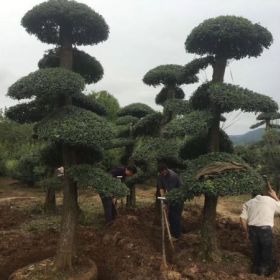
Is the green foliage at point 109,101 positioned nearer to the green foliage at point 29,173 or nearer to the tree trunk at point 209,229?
the green foliage at point 29,173

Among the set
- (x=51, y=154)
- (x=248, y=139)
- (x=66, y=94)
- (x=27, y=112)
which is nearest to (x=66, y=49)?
(x=66, y=94)

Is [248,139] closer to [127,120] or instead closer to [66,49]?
[127,120]

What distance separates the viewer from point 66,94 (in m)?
7.39

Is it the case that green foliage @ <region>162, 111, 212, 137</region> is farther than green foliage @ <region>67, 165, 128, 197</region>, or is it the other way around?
green foliage @ <region>162, 111, 212, 137</region>

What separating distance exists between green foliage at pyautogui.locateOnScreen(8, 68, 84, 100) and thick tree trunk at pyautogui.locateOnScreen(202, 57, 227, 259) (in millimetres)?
2970

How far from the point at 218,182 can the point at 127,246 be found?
2.75 meters

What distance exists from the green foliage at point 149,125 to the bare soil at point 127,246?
2.44 meters

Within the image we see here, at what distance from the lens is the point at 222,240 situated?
32.0 ft

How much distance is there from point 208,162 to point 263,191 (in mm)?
1188

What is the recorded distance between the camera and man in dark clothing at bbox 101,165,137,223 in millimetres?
11055

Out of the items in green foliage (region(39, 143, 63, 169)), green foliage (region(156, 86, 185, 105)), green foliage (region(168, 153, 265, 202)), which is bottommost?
green foliage (region(168, 153, 265, 202))

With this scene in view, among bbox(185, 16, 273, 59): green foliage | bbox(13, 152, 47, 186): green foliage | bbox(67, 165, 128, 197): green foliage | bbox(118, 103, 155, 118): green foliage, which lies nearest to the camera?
bbox(67, 165, 128, 197): green foliage

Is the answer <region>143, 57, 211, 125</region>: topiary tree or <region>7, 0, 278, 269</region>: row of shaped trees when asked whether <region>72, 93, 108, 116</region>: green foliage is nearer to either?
<region>7, 0, 278, 269</region>: row of shaped trees

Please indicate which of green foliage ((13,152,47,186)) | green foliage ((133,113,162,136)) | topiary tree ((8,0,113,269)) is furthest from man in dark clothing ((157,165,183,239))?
green foliage ((13,152,47,186))
